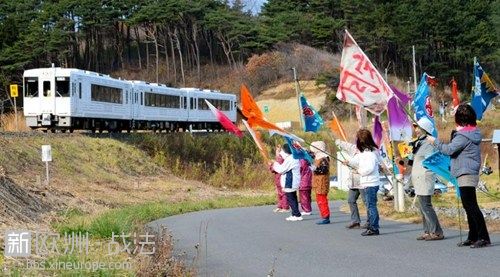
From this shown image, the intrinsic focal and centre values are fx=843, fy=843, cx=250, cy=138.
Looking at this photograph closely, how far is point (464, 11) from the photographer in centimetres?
6388

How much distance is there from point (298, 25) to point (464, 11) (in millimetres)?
13219

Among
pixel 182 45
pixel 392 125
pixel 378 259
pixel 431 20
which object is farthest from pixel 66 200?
pixel 182 45

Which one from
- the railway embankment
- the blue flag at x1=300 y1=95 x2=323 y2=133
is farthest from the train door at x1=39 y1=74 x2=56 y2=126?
the blue flag at x1=300 y1=95 x2=323 y2=133

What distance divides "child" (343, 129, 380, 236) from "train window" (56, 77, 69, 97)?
22.1 meters

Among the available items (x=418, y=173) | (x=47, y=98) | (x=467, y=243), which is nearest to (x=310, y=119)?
(x=418, y=173)

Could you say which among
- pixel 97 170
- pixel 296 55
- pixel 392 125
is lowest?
pixel 97 170

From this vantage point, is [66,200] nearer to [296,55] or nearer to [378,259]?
[378,259]

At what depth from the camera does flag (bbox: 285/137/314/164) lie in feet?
52.6

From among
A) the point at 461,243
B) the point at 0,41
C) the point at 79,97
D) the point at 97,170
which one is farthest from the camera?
the point at 0,41

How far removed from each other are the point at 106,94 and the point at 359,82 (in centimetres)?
2403

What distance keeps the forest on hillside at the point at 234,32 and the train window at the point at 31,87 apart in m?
24.2

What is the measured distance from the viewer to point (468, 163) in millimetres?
10398

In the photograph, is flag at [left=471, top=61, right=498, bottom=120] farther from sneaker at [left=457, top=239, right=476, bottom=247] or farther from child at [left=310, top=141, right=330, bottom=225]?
sneaker at [left=457, top=239, right=476, bottom=247]

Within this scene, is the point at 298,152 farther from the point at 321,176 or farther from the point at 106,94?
the point at 106,94
